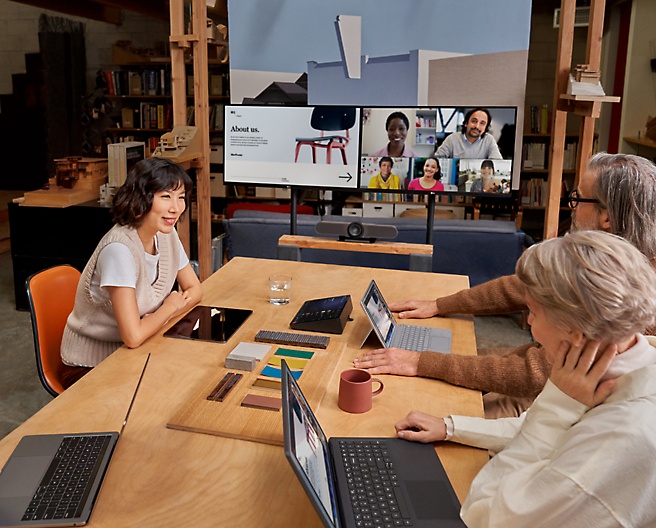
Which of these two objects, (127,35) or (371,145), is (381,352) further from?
(127,35)

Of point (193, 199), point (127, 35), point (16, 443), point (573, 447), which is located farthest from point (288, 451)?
point (127, 35)

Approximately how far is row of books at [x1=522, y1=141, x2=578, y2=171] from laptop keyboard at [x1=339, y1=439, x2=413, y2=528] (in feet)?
21.1

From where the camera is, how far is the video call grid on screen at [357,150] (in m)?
3.43

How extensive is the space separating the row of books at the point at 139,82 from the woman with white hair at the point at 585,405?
7.31 meters

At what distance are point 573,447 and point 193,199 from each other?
6.80 meters

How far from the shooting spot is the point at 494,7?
469cm

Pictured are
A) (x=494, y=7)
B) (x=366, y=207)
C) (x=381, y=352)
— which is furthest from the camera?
(x=366, y=207)

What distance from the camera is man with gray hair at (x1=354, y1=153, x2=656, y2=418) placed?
1.83 m

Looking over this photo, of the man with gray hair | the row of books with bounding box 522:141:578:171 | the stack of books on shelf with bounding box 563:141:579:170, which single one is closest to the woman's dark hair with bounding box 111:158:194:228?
the man with gray hair

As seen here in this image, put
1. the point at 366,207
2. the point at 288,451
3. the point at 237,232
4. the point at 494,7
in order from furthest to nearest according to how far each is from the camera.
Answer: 1. the point at 366,207
2. the point at 494,7
3. the point at 237,232
4. the point at 288,451

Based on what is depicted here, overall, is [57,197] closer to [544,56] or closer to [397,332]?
[397,332]

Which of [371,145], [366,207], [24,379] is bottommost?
[24,379]

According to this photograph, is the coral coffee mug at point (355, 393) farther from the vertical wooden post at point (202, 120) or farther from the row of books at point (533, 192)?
the row of books at point (533, 192)

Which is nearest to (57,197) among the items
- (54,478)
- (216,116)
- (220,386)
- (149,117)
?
(220,386)
